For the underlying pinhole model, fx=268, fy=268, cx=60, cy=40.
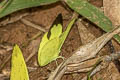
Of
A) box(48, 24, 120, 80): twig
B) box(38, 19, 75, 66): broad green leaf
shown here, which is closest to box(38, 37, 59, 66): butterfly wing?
box(38, 19, 75, 66): broad green leaf

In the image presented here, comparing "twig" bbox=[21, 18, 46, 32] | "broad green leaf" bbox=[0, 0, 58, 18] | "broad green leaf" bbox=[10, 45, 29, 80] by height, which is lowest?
"broad green leaf" bbox=[10, 45, 29, 80]

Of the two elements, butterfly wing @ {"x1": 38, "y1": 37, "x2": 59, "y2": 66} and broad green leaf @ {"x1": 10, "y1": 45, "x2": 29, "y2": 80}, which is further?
butterfly wing @ {"x1": 38, "y1": 37, "x2": 59, "y2": 66}

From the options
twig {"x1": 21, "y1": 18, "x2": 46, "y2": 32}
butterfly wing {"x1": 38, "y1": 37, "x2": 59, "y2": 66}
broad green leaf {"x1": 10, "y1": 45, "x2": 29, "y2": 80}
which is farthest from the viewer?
twig {"x1": 21, "y1": 18, "x2": 46, "y2": 32}

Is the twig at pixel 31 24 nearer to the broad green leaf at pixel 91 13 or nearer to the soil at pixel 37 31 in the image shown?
the soil at pixel 37 31

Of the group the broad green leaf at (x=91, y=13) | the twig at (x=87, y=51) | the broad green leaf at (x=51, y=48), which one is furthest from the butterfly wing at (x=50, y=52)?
the broad green leaf at (x=91, y=13)

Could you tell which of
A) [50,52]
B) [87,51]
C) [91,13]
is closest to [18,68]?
[50,52]

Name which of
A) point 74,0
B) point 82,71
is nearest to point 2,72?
point 82,71

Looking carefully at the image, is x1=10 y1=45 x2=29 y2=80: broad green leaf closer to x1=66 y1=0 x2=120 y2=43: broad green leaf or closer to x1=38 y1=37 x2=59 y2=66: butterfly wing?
x1=38 y1=37 x2=59 y2=66: butterfly wing

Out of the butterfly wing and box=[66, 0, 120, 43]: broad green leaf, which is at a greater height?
box=[66, 0, 120, 43]: broad green leaf
